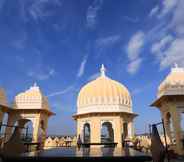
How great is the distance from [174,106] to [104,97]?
8.95 m

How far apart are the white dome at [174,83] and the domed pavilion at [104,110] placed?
6.26 metres

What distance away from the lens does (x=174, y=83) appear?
20.4 meters

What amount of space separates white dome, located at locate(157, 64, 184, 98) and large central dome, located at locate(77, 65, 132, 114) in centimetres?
631

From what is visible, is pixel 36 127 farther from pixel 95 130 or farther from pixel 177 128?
pixel 177 128

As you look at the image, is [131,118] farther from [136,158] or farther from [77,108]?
[136,158]

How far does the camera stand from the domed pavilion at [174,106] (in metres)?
18.8

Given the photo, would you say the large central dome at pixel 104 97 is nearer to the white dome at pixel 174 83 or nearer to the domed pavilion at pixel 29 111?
the domed pavilion at pixel 29 111

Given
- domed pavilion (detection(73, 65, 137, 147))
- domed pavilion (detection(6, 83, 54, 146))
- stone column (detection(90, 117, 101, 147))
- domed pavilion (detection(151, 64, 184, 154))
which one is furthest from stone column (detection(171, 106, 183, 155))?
domed pavilion (detection(6, 83, 54, 146))

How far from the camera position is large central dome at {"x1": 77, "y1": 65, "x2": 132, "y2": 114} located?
25641mm

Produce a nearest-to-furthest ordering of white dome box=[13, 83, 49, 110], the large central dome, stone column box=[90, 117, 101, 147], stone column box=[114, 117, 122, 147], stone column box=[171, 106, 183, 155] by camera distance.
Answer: stone column box=[171, 106, 183, 155] → stone column box=[114, 117, 122, 147] → stone column box=[90, 117, 101, 147] → white dome box=[13, 83, 49, 110] → the large central dome

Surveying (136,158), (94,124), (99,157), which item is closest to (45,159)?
(99,157)

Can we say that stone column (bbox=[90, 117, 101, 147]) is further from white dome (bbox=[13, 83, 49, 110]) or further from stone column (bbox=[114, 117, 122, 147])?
white dome (bbox=[13, 83, 49, 110])

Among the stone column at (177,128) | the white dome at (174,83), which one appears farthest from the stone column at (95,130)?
the stone column at (177,128)

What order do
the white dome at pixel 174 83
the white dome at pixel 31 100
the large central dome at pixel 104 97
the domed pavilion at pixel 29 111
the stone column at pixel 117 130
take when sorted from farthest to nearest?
the large central dome at pixel 104 97 → the white dome at pixel 31 100 → the domed pavilion at pixel 29 111 → the stone column at pixel 117 130 → the white dome at pixel 174 83
